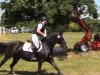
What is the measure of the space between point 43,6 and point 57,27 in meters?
2.61

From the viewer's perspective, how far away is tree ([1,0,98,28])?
18.8 m

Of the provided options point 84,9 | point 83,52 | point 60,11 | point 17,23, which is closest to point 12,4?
point 17,23

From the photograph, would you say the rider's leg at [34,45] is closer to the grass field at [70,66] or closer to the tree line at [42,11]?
the grass field at [70,66]

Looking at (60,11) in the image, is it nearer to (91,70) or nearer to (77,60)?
(77,60)

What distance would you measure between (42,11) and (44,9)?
0.80 feet

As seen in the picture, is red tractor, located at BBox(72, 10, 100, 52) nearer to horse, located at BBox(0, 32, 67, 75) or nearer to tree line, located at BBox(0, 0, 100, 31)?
tree line, located at BBox(0, 0, 100, 31)

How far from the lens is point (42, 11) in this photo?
1898 cm

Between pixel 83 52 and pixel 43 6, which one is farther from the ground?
pixel 43 6

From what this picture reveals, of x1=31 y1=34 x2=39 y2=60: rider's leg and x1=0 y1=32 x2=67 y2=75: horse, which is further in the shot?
x1=31 y1=34 x2=39 y2=60: rider's leg

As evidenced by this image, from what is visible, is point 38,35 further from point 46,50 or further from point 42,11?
point 42,11

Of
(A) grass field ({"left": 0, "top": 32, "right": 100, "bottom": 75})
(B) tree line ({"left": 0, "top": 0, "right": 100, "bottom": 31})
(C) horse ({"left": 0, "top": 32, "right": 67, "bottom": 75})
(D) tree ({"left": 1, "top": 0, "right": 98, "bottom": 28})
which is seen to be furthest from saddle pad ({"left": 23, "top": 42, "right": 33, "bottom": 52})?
(D) tree ({"left": 1, "top": 0, "right": 98, "bottom": 28})

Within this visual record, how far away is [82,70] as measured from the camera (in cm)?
1602

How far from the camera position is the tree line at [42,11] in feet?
61.8

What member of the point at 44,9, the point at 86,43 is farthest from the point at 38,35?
the point at 86,43
